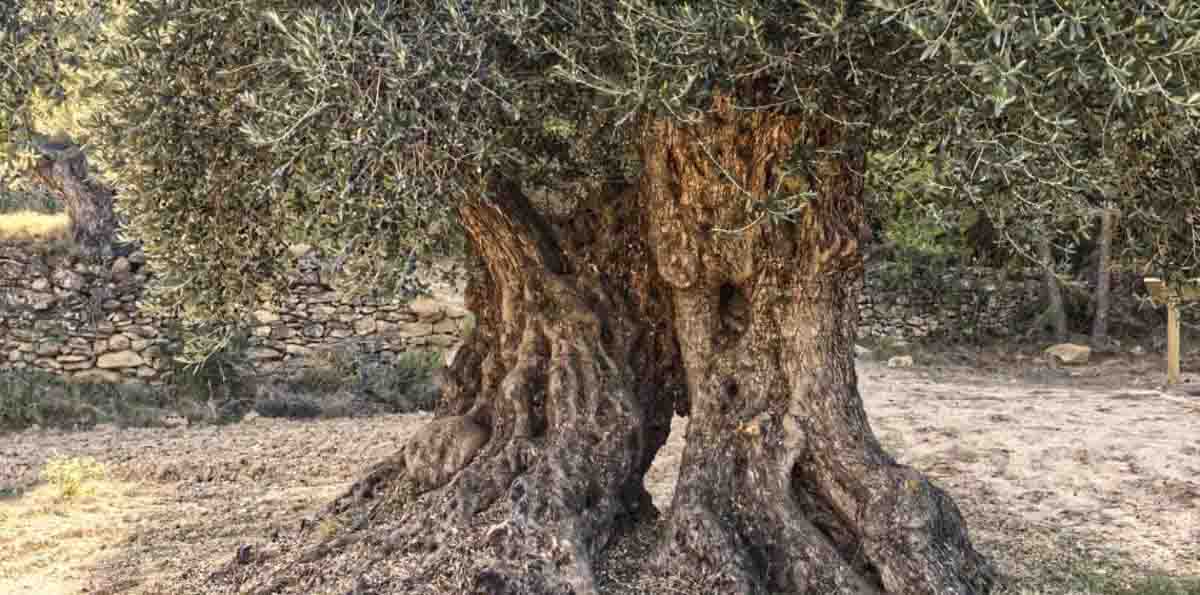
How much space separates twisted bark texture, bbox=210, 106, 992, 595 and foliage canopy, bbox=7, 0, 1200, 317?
0.35 metres

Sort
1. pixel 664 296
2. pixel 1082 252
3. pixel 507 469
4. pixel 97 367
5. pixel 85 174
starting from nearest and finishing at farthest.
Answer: pixel 507 469, pixel 664 296, pixel 97 367, pixel 85 174, pixel 1082 252

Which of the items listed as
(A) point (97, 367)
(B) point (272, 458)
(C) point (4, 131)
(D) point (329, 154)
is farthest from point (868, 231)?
(A) point (97, 367)

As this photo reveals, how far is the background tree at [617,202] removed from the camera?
4855 millimetres

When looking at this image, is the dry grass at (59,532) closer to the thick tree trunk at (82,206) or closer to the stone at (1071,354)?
the thick tree trunk at (82,206)

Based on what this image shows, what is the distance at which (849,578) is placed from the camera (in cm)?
612

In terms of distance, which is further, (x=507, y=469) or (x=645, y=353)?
(x=645, y=353)

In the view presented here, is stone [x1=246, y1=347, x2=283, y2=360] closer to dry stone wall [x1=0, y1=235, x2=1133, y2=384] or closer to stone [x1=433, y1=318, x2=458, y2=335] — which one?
dry stone wall [x1=0, y1=235, x2=1133, y2=384]

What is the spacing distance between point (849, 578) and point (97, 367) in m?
12.7

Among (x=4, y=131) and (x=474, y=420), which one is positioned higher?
(x=4, y=131)

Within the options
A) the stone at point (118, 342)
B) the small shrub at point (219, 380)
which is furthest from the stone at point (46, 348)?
the small shrub at point (219, 380)

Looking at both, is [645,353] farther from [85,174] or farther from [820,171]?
[85,174]

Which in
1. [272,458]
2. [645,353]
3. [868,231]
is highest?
[868,231]

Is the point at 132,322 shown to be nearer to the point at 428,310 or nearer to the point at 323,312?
the point at 323,312

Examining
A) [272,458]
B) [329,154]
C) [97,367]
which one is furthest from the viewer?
[97,367]
